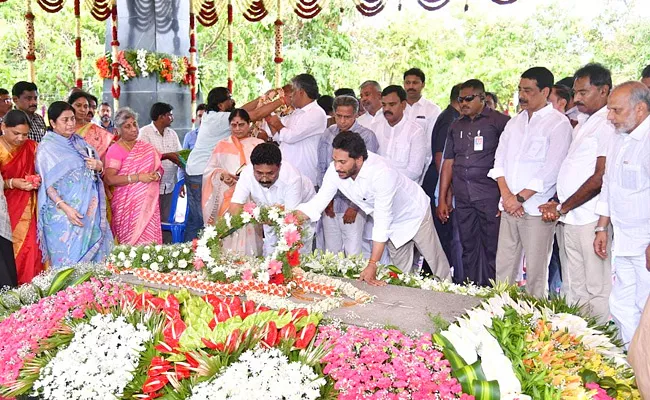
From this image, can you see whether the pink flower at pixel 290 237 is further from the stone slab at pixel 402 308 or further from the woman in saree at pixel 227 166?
the woman in saree at pixel 227 166

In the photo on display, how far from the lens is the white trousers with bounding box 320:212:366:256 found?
5.09 metres

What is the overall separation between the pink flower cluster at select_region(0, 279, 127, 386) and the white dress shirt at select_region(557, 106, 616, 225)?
2.65 meters

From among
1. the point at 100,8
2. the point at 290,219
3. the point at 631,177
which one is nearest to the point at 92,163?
the point at 290,219

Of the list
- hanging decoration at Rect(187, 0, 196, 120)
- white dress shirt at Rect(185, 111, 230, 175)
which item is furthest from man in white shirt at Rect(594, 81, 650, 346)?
hanging decoration at Rect(187, 0, 196, 120)

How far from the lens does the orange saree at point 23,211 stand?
15.3 feet

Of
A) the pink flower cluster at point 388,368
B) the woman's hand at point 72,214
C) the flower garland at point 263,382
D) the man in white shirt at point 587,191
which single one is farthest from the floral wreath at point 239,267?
the man in white shirt at point 587,191

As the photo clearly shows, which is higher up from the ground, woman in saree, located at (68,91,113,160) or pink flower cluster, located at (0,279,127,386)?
woman in saree, located at (68,91,113,160)

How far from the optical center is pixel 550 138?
14.3 ft

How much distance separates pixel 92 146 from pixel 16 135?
2.11 feet

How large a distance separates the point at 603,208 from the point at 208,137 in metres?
3.29

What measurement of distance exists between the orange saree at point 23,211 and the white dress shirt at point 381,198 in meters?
2.10

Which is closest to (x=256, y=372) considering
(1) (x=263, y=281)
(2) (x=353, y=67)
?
(1) (x=263, y=281)

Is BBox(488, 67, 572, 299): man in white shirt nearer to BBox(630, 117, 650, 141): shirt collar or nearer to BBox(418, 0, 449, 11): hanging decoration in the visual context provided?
BBox(630, 117, 650, 141): shirt collar

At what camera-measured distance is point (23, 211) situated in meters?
4.76
